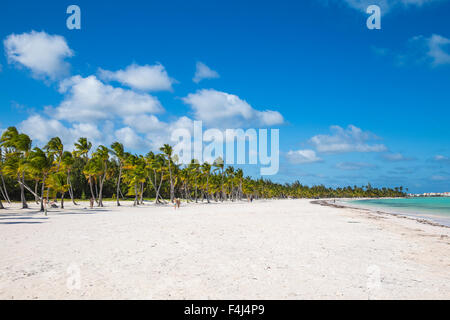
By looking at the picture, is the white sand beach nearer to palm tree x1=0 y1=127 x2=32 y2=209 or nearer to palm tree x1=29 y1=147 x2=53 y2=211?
palm tree x1=29 y1=147 x2=53 y2=211

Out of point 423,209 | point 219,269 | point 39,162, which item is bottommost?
point 423,209

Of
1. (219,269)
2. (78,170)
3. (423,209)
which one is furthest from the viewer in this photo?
(78,170)

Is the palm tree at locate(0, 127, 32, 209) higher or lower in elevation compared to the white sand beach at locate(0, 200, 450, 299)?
higher

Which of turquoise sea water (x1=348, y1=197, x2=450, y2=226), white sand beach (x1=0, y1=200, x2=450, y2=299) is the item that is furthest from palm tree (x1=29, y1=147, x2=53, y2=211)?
turquoise sea water (x1=348, y1=197, x2=450, y2=226)

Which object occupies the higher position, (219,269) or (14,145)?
(14,145)

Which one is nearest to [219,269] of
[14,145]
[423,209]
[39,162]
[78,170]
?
[39,162]

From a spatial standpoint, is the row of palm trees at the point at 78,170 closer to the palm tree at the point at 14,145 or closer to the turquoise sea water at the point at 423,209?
the palm tree at the point at 14,145

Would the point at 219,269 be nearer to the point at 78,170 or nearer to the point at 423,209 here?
the point at 423,209

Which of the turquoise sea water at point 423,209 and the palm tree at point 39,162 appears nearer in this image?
the palm tree at point 39,162

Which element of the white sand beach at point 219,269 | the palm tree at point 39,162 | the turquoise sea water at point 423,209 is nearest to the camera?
the white sand beach at point 219,269

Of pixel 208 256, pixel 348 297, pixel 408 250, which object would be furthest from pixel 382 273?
pixel 208 256

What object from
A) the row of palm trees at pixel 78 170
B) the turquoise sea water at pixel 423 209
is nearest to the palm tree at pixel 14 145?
the row of palm trees at pixel 78 170
